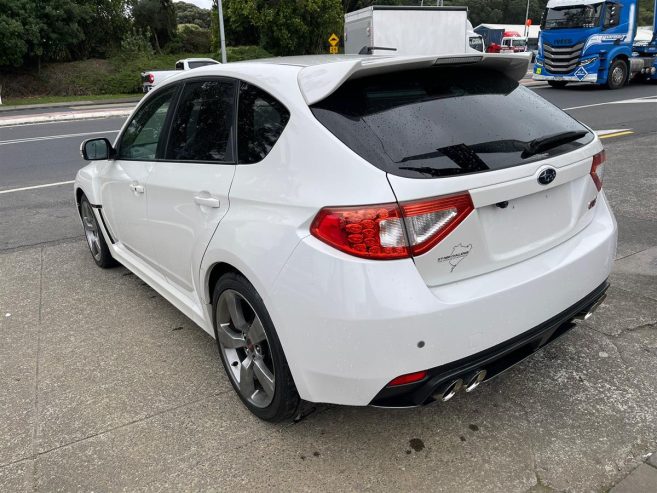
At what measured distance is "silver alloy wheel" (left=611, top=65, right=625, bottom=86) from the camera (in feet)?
64.9

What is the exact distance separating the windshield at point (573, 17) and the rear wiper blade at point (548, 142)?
19.1 meters

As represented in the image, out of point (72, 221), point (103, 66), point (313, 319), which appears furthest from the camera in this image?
point (103, 66)

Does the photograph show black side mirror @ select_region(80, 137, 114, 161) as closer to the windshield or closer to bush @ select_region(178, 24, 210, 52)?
the windshield

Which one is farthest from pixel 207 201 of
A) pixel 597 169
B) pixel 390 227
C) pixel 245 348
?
pixel 597 169

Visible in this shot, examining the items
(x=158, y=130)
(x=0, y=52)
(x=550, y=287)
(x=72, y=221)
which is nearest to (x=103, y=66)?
(x=0, y=52)

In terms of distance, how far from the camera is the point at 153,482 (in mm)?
2434

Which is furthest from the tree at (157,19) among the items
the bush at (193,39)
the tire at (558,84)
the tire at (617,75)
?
the tire at (617,75)

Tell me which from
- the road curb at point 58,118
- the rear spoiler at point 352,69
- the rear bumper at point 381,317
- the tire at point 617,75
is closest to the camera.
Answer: the rear bumper at point 381,317

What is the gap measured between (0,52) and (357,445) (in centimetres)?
3306

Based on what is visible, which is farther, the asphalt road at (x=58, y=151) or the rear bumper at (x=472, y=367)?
the asphalt road at (x=58, y=151)

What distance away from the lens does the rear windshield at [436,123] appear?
7.20ft

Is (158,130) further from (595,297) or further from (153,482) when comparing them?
(595,297)

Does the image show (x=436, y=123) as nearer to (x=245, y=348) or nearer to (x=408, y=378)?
(x=408, y=378)

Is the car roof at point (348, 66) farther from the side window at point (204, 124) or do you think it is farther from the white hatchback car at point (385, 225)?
the side window at point (204, 124)
